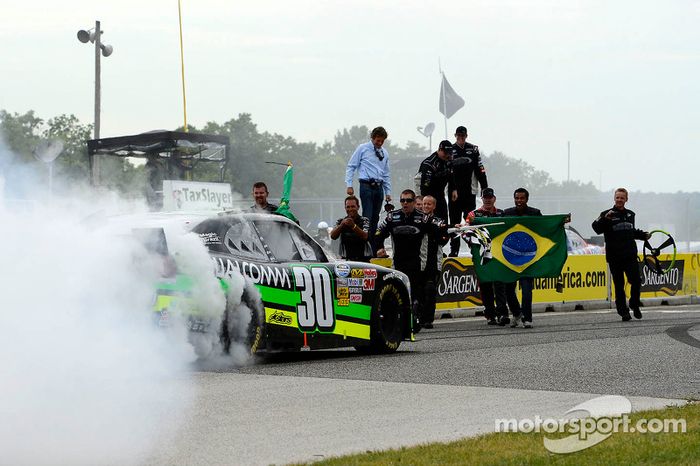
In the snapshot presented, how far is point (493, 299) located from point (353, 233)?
298 centimetres

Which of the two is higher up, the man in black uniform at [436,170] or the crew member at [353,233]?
the man in black uniform at [436,170]

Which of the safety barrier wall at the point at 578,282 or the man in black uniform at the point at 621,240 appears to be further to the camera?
the safety barrier wall at the point at 578,282

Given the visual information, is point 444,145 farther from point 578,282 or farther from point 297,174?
point 297,174

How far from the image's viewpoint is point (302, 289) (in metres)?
12.2

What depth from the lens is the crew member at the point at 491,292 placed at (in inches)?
725

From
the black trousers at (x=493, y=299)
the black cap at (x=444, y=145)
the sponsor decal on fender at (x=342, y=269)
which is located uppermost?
the black cap at (x=444, y=145)

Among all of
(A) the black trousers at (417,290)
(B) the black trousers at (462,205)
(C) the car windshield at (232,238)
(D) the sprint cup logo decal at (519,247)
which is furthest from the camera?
(B) the black trousers at (462,205)

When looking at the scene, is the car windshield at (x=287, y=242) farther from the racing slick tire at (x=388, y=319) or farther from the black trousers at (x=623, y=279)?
the black trousers at (x=623, y=279)

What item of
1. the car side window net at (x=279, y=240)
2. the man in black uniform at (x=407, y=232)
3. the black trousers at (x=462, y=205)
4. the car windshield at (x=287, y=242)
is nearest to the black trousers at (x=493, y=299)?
the black trousers at (x=462, y=205)

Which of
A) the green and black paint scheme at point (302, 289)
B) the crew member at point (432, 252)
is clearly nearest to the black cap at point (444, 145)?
the crew member at point (432, 252)

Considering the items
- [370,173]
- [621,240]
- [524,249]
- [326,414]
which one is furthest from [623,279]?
[326,414]

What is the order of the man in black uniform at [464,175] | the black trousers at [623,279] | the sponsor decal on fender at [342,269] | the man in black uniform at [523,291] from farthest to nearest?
the black trousers at [623,279]
the man in black uniform at [464,175]
the man in black uniform at [523,291]
the sponsor decal on fender at [342,269]

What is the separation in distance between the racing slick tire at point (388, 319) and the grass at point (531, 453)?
548 centimetres

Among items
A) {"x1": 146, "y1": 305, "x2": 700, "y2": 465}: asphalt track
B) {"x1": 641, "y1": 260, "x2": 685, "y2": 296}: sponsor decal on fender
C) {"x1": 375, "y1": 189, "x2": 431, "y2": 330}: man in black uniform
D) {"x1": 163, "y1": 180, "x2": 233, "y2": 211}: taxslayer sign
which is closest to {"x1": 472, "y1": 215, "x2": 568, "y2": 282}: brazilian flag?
{"x1": 375, "y1": 189, "x2": 431, "y2": 330}: man in black uniform
